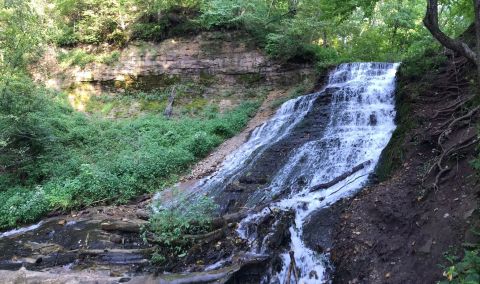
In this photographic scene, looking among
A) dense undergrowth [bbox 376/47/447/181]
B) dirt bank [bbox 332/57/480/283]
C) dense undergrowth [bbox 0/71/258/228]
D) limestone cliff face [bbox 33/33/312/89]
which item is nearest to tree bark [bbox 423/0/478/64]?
dirt bank [bbox 332/57/480/283]

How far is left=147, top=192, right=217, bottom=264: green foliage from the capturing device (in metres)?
7.53

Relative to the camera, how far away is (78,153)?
50.4ft

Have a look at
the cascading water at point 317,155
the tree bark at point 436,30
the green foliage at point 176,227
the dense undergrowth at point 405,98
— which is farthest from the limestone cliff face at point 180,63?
the tree bark at point 436,30

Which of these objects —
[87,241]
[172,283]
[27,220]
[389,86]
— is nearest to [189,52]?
[389,86]

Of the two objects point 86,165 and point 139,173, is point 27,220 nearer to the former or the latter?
point 86,165

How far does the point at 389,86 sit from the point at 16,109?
14.5 meters

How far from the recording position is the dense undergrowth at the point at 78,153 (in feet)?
40.0

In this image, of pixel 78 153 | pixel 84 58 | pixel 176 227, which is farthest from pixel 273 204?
pixel 84 58

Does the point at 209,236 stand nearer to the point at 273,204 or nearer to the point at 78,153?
the point at 273,204

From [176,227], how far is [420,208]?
193 inches

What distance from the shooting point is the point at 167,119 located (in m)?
18.6

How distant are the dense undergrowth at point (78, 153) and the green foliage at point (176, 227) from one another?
4.48 metres

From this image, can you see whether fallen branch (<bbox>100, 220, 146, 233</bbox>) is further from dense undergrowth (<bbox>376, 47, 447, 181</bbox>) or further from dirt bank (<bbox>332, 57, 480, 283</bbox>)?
dense undergrowth (<bbox>376, 47, 447, 181</bbox>)

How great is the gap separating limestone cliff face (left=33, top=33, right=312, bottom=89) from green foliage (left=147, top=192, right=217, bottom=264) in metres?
13.3
